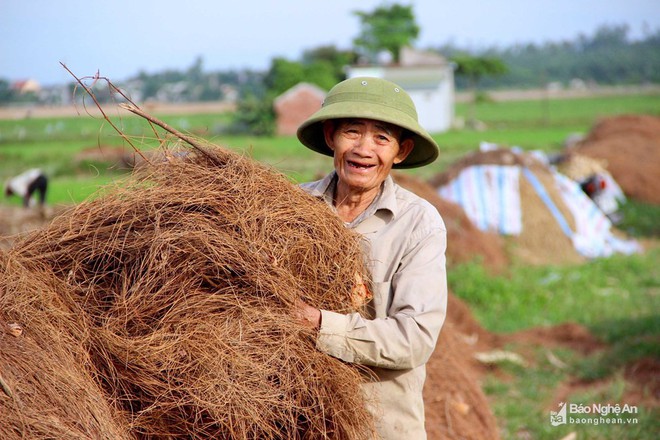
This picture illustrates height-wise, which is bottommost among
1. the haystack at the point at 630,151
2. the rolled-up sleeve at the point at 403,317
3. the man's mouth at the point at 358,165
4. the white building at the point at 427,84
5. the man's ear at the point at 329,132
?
the white building at the point at 427,84

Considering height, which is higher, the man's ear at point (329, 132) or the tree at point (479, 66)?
the man's ear at point (329, 132)

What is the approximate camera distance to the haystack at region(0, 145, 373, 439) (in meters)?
2.02

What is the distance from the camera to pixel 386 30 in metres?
Result: 64.2

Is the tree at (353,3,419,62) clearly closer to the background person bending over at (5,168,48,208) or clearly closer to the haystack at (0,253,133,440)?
the background person bending over at (5,168,48,208)

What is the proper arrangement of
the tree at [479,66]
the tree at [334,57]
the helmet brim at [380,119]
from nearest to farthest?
the helmet brim at [380,119], the tree at [334,57], the tree at [479,66]

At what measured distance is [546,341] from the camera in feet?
24.2

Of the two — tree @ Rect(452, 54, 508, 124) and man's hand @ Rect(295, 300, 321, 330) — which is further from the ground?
man's hand @ Rect(295, 300, 321, 330)

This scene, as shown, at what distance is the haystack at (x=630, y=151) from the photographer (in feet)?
51.3

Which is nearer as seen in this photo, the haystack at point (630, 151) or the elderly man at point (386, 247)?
the elderly man at point (386, 247)

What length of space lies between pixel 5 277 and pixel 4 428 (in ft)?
1.51

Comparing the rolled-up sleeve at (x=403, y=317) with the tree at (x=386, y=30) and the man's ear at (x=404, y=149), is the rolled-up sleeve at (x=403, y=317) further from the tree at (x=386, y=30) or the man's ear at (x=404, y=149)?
the tree at (x=386, y=30)

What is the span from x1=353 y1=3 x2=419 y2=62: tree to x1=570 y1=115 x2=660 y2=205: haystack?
43.3 metres

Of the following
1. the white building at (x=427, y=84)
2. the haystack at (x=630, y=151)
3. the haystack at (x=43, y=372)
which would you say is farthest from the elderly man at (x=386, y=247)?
the white building at (x=427, y=84)

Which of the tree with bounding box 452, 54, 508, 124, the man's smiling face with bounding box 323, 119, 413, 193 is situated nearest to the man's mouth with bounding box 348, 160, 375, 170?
the man's smiling face with bounding box 323, 119, 413, 193
